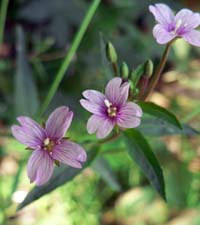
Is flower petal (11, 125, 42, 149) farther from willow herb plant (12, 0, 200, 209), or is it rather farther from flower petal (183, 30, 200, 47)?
flower petal (183, 30, 200, 47)

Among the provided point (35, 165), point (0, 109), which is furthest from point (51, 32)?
point (35, 165)

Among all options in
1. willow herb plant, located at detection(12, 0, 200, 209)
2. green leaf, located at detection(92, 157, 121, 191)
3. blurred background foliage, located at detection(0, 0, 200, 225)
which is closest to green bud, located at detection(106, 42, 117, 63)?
willow herb plant, located at detection(12, 0, 200, 209)

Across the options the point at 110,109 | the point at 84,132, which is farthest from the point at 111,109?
the point at 84,132

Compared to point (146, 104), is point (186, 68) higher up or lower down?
lower down

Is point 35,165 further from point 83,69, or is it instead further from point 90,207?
point 83,69

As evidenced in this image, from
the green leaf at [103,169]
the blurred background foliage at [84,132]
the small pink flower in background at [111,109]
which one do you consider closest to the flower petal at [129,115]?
the small pink flower in background at [111,109]

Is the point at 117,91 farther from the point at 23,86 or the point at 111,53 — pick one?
the point at 23,86

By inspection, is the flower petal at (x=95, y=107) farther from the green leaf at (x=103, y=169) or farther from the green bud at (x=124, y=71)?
the green leaf at (x=103, y=169)

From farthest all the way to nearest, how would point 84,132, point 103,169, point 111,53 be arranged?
point 84,132 → point 103,169 → point 111,53
